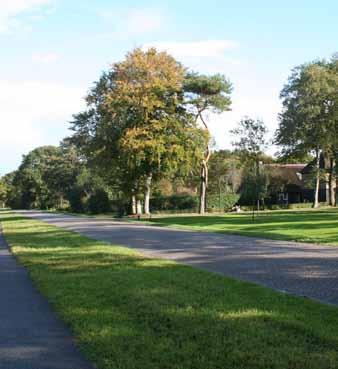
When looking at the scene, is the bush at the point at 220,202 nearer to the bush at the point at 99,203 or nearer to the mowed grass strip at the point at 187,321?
the bush at the point at 99,203

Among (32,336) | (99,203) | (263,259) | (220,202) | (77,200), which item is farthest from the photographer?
(77,200)

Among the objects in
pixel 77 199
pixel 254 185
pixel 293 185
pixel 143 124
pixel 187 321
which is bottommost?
pixel 187 321

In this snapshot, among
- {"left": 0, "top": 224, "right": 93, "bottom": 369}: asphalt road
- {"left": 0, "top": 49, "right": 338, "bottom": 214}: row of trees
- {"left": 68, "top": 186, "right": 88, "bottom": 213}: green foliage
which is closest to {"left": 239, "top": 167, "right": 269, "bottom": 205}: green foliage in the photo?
{"left": 0, "top": 49, "right": 338, "bottom": 214}: row of trees

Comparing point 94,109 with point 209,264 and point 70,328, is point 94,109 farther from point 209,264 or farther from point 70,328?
point 70,328

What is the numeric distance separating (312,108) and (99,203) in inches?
1143

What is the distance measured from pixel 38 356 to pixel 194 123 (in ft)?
160

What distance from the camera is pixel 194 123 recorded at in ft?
178

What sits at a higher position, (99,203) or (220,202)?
(220,202)

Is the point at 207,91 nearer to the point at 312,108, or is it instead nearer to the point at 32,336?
the point at 312,108

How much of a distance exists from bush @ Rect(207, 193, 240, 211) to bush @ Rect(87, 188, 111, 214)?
13.1 m

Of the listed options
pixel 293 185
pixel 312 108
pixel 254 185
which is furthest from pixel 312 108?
pixel 293 185

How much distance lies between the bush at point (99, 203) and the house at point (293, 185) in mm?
21401

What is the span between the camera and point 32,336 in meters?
7.33

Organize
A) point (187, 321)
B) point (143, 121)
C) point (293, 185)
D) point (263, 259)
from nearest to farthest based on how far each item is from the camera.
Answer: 1. point (187, 321)
2. point (263, 259)
3. point (143, 121)
4. point (293, 185)
